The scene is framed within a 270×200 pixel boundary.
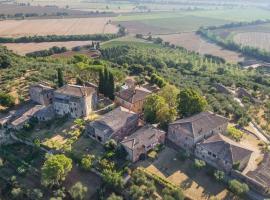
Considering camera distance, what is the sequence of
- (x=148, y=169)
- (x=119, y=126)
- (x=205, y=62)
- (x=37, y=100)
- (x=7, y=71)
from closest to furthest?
(x=148, y=169) < (x=119, y=126) < (x=37, y=100) < (x=7, y=71) < (x=205, y=62)

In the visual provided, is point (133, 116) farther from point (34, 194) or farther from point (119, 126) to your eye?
point (34, 194)

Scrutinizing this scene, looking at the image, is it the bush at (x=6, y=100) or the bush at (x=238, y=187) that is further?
the bush at (x=6, y=100)

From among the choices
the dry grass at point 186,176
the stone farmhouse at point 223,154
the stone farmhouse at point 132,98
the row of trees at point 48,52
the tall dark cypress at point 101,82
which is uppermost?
the tall dark cypress at point 101,82

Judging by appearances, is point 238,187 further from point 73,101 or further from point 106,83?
point 106,83

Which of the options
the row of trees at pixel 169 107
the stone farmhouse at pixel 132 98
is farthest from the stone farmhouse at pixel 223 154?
the stone farmhouse at pixel 132 98

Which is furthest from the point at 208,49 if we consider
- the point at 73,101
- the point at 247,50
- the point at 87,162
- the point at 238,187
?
the point at 87,162

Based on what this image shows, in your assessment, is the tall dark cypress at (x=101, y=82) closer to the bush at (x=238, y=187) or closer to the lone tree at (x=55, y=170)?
the lone tree at (x=55, y=170)

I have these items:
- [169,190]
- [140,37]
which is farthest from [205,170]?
[140,37]
